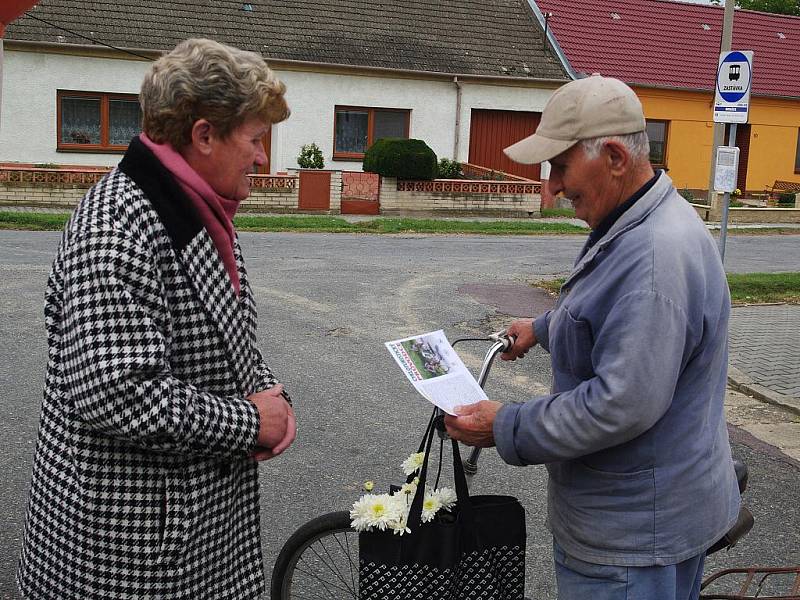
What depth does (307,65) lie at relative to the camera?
84.1 feet

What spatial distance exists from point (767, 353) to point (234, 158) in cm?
789

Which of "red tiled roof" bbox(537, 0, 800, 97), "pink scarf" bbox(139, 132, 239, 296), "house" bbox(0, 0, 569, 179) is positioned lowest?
"pink scarf" bbox(139, 132, 239, 296)

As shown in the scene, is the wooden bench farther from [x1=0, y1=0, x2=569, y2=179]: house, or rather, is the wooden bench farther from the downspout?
the downspout

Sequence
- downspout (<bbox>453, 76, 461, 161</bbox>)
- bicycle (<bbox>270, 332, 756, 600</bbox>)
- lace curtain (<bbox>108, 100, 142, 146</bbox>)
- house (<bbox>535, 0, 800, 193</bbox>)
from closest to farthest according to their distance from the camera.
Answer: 1. bicycle (<bbox>270, 332, 756, 600</bbox>)
2. lace curtain (<bbox>108, 100, 142, 146</bbox>)
3. downspout (<bbox>453, 76, 461, 161</bbox>)
4. house (<bbox>535, 0, 800, 193</bbox>)

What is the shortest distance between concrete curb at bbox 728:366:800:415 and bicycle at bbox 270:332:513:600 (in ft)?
15.5

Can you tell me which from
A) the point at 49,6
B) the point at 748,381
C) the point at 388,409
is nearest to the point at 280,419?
the point at 388,409

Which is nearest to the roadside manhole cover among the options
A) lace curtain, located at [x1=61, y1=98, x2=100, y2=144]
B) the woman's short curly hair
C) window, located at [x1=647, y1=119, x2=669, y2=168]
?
the woman's short curly hair

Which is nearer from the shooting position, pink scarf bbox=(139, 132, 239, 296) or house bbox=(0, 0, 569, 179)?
pink scarf bbox=(139, 132, 239, 296)

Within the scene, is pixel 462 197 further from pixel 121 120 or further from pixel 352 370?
pixel 352 370

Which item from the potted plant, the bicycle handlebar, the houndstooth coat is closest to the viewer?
the houndstooth coat

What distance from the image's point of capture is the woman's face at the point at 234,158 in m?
2.31

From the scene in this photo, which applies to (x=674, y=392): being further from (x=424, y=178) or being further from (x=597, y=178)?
(x=424, y=178)

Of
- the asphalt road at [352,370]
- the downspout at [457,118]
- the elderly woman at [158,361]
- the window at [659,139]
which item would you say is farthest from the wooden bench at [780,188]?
the elderly woman at [158,361]

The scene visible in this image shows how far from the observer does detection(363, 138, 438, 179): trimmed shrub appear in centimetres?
2241
